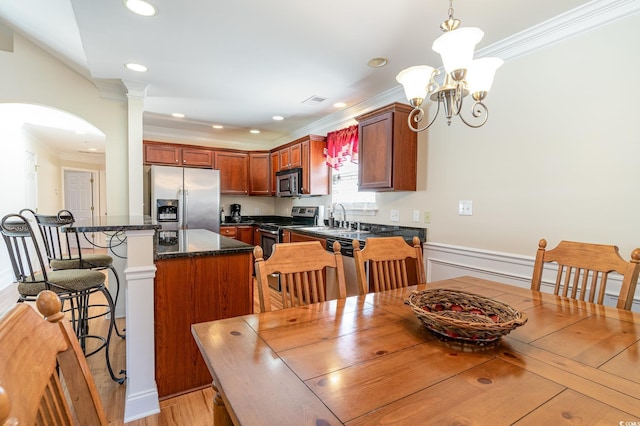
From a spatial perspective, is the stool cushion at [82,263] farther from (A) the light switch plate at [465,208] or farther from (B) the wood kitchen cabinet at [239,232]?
(A) the light switch plate at [465,208]

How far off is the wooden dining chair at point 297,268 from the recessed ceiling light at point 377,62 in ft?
5.91

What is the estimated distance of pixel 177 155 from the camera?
4707mm

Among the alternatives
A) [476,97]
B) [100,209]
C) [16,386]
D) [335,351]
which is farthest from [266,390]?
[100,209]

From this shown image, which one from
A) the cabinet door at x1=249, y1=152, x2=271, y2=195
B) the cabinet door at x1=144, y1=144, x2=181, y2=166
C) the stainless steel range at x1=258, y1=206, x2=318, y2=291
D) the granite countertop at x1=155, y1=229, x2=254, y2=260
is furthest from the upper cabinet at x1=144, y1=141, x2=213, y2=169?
the granite countertop at x1=155, y1=229, x2=254, y2=260

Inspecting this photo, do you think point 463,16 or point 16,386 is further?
point 463,16

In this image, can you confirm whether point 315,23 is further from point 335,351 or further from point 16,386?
point 16,386

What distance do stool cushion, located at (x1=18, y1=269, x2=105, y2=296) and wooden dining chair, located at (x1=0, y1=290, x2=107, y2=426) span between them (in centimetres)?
147

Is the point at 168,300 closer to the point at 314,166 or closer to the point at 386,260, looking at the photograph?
the point at 386,260

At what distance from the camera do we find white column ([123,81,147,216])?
3.22 m

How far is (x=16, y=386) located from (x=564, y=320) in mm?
1528

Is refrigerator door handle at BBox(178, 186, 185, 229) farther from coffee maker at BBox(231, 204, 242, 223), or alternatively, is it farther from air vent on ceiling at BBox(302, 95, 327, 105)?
air vent on ceiling at BBox(302, 95, 327, 105)

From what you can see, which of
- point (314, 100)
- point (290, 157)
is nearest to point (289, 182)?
point (290, 157)

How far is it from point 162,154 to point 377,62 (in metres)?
3.54

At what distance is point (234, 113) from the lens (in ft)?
13.4
